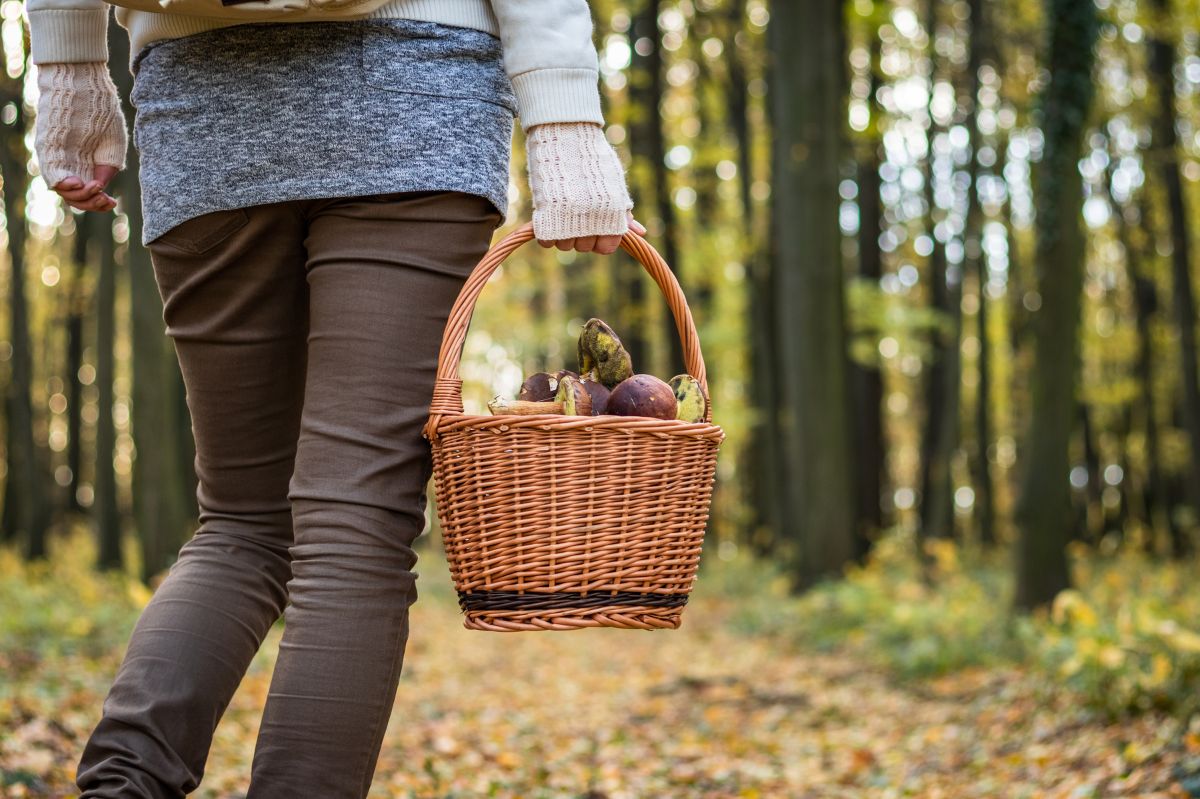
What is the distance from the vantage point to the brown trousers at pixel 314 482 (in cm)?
180

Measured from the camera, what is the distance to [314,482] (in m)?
1.86

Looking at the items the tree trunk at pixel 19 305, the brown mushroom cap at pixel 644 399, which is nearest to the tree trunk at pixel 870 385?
the tree trunk at pixel 19 305

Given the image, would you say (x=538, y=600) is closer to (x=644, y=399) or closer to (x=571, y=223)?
(x=644, y=399)

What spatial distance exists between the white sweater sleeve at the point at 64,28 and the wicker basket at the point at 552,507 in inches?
34.0

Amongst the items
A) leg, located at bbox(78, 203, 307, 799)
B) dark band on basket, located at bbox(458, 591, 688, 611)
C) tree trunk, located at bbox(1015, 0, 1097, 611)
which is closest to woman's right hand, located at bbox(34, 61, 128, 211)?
leg, located at bbox(78, 203, 307, 799)

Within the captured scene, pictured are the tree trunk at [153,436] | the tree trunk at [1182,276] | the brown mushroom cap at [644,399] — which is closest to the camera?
the brown mushroom cap at [644,399]

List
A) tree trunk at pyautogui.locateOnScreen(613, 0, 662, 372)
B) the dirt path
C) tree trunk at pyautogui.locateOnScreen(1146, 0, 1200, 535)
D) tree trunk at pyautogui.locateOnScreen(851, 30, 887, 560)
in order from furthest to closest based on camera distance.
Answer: tree trunk at pyautogui.locateOnScreen(851, 30, 887, 560)
tree trunk at pyautogui.locateOnScreen(613, 0, 662, 372)
tree trunk at pyautogui.locateOnScreen(1146, 0, 1200, 535)
the dirt path

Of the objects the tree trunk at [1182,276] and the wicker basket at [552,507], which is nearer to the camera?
the wicker basket at [552,507]

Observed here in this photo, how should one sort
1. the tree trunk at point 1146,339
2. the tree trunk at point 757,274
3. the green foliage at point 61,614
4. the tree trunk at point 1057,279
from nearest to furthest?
the green foliage at point 61,614 → the tree trunk at point 1057,279 → the tree trunk at point 757,274 → the tree trunk at point 1146,339

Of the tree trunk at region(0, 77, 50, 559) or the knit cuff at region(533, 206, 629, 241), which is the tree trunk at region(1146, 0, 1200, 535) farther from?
the knit cuff at region(533, 206, 629, 241)

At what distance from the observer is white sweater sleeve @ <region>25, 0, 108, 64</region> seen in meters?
2.09

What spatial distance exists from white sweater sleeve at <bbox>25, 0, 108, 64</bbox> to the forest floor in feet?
5.94

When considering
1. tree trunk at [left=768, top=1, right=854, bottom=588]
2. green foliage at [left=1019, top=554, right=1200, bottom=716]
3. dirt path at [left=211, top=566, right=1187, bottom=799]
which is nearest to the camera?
dirt path at [left=211, top=566, right=1187, bottom=799]

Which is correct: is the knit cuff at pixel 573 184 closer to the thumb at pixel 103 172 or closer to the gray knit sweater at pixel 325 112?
the gray knit sweater at pixel 325 112
